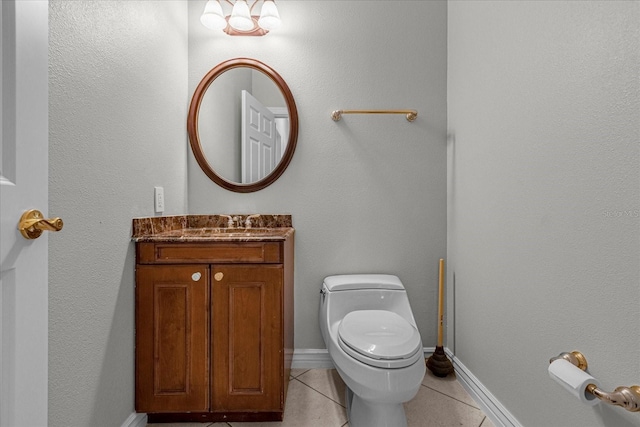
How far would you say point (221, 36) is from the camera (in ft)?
6.16

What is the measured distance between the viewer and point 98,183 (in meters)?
1.10

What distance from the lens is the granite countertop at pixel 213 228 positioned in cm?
138

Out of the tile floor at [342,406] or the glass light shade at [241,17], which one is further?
the glass light shade at [241,17]

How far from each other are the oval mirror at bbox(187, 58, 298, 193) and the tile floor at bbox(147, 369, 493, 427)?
1158 mm

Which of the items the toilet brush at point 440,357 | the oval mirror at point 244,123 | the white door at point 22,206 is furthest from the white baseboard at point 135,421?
the toilet brush at point 440,357

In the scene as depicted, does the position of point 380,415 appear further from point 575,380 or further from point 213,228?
point 213,228

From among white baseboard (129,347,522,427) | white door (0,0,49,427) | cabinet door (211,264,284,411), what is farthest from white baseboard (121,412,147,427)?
white door (0,0,49,427)

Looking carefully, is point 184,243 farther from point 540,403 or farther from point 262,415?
point 540,403

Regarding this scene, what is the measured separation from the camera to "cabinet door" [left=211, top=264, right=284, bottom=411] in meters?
1.35

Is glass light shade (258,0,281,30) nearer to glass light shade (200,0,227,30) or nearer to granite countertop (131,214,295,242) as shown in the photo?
glass light shade (200,0,227,30)

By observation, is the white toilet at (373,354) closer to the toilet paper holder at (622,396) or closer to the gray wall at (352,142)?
the gray wall at (352,142)

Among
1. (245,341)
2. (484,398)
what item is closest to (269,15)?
(245,341)

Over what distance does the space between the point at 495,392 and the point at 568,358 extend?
59 cm

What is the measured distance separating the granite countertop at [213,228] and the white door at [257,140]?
0.88 feet
